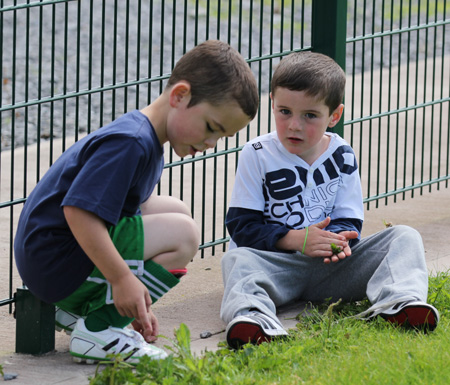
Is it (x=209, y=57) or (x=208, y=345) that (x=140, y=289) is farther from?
(x=209, y=57)

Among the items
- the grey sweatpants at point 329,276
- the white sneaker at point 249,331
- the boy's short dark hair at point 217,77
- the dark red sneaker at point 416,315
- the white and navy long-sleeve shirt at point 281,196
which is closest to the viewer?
the boy's short dark hair at point 217,77

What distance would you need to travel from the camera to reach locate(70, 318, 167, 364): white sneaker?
3109 mm

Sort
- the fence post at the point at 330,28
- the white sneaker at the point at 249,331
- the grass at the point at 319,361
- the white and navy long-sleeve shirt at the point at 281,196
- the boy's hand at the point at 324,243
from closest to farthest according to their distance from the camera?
the grass at the point at 319,361
the white sneaker at the point at 249,331
the boy's hand at the point at 324,243
the white and navy long-sleeve shirt at the point at 281,196
the fence post at the point at 330,28

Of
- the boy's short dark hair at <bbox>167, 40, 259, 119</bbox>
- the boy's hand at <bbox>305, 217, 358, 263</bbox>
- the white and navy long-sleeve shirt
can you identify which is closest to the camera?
the boy's short dark hair at <bbox>167, 40, 259, 119</bbox>

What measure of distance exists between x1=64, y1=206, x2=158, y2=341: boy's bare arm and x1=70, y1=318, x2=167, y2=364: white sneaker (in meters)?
0.19

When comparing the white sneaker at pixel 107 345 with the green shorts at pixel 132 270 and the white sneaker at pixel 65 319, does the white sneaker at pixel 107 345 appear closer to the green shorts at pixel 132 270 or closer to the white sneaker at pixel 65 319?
the green shorts at pixel 132 270

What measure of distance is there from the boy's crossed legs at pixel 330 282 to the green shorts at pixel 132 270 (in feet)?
0.99

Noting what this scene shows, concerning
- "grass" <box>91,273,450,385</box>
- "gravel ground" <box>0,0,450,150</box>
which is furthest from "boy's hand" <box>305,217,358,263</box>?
"gravel ground" <box>0,0,450,150</box>

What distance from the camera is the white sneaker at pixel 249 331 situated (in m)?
3.25

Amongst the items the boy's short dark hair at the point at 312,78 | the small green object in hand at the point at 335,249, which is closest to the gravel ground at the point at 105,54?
the boy's short dark hair at the point at 312,78

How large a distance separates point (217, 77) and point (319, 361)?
98 cm

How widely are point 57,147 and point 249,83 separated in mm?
4236

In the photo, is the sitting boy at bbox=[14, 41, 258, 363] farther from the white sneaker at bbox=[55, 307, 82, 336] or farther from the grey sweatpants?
the grey sweatpants

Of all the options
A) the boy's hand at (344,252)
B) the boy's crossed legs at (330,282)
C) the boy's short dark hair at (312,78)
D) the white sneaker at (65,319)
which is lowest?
the white sneaker at (65,319)
